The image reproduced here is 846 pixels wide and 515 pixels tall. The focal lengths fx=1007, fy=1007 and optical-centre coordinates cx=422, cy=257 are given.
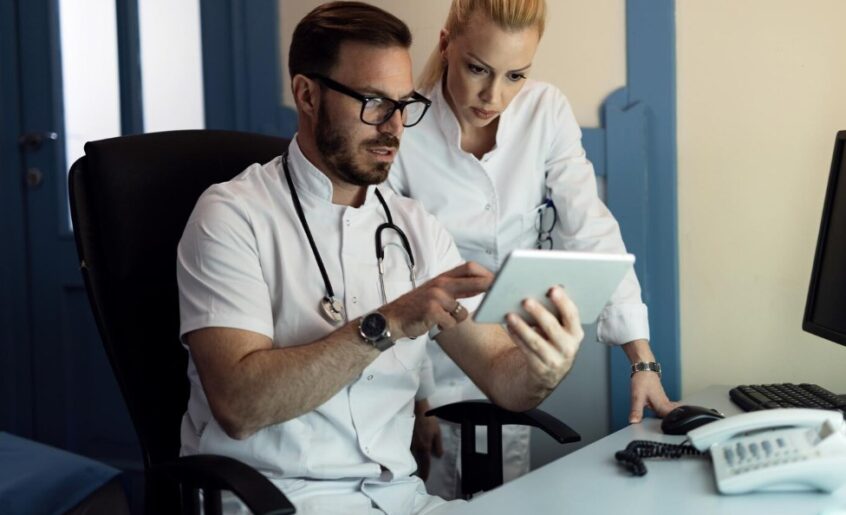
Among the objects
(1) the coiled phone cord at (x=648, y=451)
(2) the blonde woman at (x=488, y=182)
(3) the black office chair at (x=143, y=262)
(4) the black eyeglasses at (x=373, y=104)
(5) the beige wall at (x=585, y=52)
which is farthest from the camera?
(5) the beige wall at (x=585, y=52)

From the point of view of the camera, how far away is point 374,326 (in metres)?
1.50

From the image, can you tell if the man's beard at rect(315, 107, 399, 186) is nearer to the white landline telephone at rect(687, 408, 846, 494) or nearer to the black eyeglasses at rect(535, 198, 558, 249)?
the black eyeglasses at rect(535, 198, 558, 249)

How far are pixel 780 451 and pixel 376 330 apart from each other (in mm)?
587

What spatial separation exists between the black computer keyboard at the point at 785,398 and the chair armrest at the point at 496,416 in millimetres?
317

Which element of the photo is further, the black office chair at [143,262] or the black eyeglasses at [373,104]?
the black eyeglasses at [373,104]

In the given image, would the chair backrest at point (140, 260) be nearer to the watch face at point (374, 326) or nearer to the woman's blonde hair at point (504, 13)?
the watch face at point (374, 326)

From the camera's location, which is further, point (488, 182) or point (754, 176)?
point (754, 176)

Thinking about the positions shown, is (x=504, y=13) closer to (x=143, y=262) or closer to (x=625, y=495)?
(x=143, y=262)

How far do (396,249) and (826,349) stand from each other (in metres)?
1.04

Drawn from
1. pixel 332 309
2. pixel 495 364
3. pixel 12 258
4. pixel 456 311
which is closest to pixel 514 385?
pixel 495 364

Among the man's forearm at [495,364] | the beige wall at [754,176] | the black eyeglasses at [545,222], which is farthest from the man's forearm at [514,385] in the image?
the beige wall at [754,176]

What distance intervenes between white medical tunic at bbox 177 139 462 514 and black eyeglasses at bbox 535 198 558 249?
43cm

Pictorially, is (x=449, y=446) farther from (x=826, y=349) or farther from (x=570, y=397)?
(x=826, y=349)

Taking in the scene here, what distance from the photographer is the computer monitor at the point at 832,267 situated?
5.88 ft
